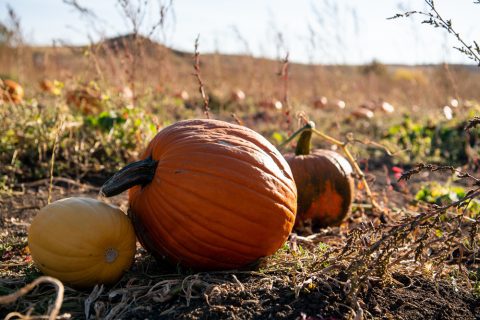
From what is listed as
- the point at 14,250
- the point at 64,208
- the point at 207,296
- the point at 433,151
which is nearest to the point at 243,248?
the point at 207,296

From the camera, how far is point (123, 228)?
2396 millimetres

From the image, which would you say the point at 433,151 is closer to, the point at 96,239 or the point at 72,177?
the point at 72,177

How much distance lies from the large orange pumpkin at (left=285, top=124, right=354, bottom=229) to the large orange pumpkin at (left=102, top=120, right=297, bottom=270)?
93 centimetres

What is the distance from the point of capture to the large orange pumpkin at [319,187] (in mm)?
3520

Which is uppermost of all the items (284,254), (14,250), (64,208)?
(64,208)

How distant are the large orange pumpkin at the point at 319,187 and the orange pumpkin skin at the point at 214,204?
36.9 inches

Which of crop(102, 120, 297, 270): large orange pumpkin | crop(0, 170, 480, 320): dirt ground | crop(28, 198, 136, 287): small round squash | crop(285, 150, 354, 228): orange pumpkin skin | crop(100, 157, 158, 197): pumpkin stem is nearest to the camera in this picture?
crop(0, 170, 480, 320): dirt ground

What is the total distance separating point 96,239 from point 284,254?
92 cm

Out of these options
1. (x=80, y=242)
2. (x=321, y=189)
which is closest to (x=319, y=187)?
(x=321, y=189)

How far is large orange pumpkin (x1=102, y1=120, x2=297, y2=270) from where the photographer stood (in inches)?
93.6

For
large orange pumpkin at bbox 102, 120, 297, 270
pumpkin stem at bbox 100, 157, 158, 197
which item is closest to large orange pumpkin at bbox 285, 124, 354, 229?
large orange pumpkin at bbox 102, 120, 297, 270

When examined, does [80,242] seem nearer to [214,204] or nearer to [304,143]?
[214,204]

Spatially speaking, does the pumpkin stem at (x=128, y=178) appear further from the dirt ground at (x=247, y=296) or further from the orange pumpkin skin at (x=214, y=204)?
the dirt ground at (x=247, y=296)

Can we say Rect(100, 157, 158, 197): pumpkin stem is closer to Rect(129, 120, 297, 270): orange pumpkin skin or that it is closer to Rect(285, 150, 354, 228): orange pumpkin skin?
Rect(129, 120, 297, 270): orange pumpkin skin
